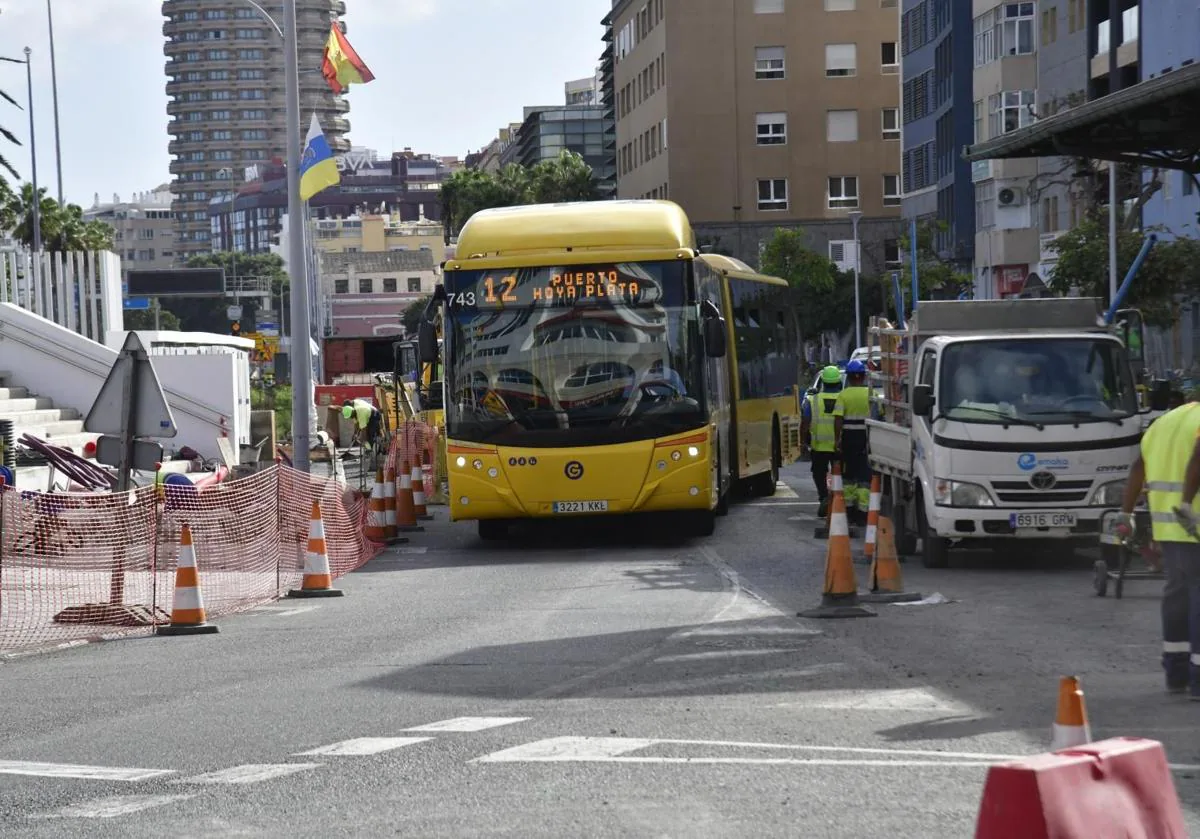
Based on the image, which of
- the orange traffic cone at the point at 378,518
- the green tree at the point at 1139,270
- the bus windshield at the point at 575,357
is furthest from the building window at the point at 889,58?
the bus windshield at the point at 575,357

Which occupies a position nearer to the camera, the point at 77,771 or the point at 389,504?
the point at 77,771

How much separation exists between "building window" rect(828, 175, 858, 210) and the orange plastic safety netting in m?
76.7

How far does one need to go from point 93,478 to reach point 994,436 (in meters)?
13.8

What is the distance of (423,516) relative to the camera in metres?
28.2

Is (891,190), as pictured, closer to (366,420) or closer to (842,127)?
(842,127)

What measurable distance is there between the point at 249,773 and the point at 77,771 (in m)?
0.79

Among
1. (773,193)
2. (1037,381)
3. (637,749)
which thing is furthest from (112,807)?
(773,193)

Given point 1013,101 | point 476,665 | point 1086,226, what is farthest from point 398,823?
point 1013,101

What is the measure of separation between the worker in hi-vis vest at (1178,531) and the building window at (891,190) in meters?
86.5

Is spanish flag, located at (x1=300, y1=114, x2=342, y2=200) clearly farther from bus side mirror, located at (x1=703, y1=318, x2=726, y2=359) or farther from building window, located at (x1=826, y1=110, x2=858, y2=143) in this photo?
building window, located at (x1=826, y1=110, x2=858, y2=143)

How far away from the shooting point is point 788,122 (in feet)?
314

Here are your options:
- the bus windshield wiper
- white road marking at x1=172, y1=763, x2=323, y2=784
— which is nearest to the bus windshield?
the bus windshield wiper

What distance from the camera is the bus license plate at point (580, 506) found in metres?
21.1

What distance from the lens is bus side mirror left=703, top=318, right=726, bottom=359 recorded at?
2080cm
